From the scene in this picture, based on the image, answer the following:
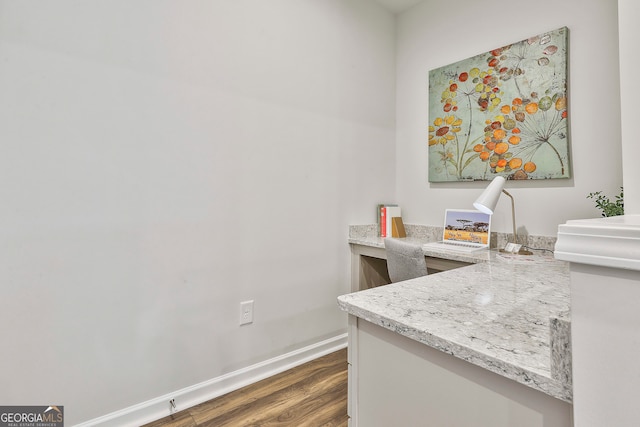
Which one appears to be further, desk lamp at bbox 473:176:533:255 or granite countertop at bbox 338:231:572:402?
desk lamp at bbox 473:176:533:255

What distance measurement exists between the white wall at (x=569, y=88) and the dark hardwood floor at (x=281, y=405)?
144 cm

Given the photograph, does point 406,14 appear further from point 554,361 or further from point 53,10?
point 554,361

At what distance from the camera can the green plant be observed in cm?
142

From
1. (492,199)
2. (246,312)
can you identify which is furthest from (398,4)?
(246,312)

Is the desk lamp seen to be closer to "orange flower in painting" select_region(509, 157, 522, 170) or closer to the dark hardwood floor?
"orange flower in painting" select_region(509, 157, 522, 170)

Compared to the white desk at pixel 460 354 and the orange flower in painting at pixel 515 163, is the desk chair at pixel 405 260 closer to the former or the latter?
the white desk at pixel 460 354

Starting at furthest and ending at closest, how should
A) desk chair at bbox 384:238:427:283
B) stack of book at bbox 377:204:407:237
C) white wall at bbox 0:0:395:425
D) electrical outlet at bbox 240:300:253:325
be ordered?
stack of book at bbox 377:204:407:237 < electrical outlet at bbox 240:300:253:325 < desk chair at bbox 384:238:427:283 < white wall at bbox 0:0:395:425

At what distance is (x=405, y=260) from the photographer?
5.33 ft

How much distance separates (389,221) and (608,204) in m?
1.27

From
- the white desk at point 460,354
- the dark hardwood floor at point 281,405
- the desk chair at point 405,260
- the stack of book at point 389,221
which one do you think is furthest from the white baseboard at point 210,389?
the white desk at point 460,354

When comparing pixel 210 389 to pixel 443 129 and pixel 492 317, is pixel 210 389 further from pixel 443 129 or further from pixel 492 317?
pixel 443 129

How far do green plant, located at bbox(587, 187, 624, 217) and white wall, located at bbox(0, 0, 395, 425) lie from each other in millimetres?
1442

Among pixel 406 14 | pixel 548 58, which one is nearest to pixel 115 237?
pixel 548 58

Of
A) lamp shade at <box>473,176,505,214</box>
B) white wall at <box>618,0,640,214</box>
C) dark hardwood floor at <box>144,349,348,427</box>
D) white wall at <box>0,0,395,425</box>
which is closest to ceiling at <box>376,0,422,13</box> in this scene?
white wall at <box>0,0,395,425</box>
